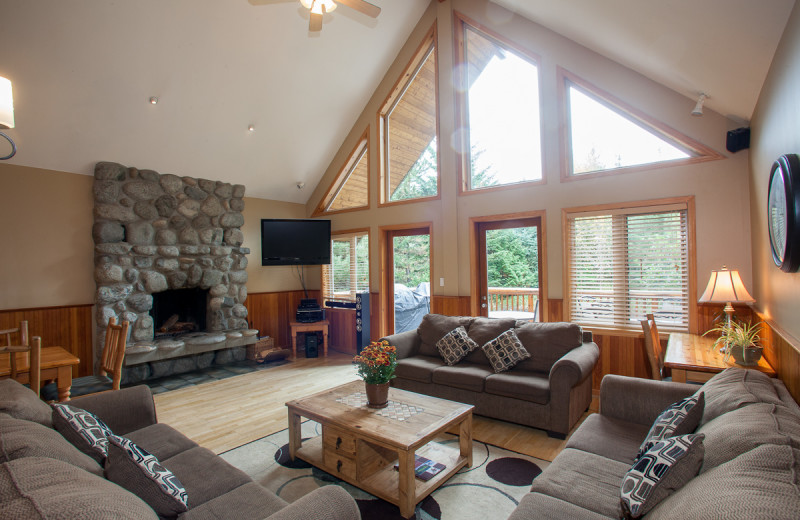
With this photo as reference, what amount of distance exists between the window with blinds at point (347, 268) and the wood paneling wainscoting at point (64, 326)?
11.0 feet

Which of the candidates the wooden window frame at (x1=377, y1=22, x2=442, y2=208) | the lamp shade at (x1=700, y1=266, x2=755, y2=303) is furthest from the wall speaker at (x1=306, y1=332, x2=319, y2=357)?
the lamp shade at (x1=700, y1=266, x2=755, y2=303)

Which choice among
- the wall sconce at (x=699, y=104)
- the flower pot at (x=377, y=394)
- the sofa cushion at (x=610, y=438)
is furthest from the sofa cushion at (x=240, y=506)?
the wall sconce at (x=699, y=104)

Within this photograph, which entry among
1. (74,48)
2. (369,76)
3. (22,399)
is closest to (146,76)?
(74,48)

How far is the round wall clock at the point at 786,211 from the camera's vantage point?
2.00m

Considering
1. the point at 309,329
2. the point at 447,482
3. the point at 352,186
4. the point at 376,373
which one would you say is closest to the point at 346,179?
the point at 352,186

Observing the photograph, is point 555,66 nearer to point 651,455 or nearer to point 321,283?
point 651,455

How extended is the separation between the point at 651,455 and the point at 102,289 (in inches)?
225

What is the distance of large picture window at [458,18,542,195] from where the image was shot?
4.91 meters

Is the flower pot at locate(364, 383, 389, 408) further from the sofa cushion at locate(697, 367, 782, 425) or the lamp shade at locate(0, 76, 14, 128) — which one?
the lamp shade at locate(0, 76, 14, 128)

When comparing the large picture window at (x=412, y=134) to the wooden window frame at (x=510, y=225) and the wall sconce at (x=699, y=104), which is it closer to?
the wooden window frame at (x=510, y=225)

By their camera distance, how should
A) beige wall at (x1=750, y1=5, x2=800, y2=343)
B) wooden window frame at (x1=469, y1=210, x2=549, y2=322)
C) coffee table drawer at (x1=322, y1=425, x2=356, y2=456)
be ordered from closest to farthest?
beige wall at (x1=750, y1=5, x2=800, y2=343) → coffee table drawer at (x1=322, y1=425, x2=356, y2=456) → wooden window frame at (x1=469, y1=210, x2=549, y2=322)

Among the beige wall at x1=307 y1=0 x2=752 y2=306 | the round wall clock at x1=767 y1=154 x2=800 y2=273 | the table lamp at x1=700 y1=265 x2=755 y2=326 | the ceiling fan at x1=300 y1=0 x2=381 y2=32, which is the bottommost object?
the table lamp at x1=700 y1=265 x2=755 y2=326

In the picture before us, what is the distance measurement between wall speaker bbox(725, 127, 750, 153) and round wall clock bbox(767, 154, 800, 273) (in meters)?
1.26

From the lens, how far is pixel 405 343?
14.9 feet
